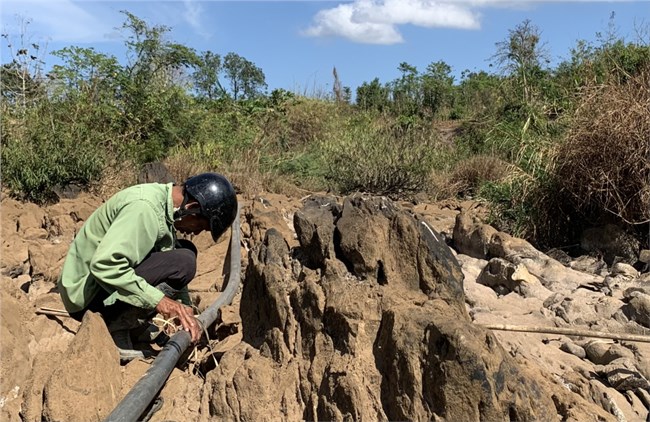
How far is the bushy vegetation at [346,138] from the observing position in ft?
21.9

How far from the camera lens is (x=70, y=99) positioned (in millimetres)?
10586

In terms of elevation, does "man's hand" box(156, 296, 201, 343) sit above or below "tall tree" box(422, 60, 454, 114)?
below

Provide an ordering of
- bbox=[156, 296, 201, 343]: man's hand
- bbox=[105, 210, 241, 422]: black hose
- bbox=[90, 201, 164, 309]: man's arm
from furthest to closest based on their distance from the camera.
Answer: bbox=[156, 296, 201, 343]: man's hand < bbox=[90, 201, 164, 309]: man's arm < bbox=[105, 210, 241, 422]: black hose

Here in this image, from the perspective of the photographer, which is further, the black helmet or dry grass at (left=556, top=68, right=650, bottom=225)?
dry grass at (left=556, top=68, right=650, bottom=225)

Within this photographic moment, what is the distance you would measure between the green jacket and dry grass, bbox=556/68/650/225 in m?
4.88

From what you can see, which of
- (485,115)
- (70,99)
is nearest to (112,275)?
(70,99)

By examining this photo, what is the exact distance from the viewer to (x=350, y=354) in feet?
8.72

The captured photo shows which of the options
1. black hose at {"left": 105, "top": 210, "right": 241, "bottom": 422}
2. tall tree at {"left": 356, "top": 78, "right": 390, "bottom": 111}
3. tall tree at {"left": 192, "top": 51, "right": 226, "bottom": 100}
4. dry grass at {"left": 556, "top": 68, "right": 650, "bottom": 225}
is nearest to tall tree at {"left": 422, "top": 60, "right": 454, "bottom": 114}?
tall tree at {"left": 356, "top": 78, "right": 390, "bottom": 111}

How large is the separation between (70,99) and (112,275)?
8550mm

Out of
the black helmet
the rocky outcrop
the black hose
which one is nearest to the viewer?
the rocky outcrop

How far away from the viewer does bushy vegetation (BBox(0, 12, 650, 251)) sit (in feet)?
21.9

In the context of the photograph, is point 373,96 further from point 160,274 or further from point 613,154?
point 160,274

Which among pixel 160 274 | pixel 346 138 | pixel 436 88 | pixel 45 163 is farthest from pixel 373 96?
pixel 160 274

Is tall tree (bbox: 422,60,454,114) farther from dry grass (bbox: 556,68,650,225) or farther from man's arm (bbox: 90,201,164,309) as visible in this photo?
man's arm (bbox: 90,201,164,309)
